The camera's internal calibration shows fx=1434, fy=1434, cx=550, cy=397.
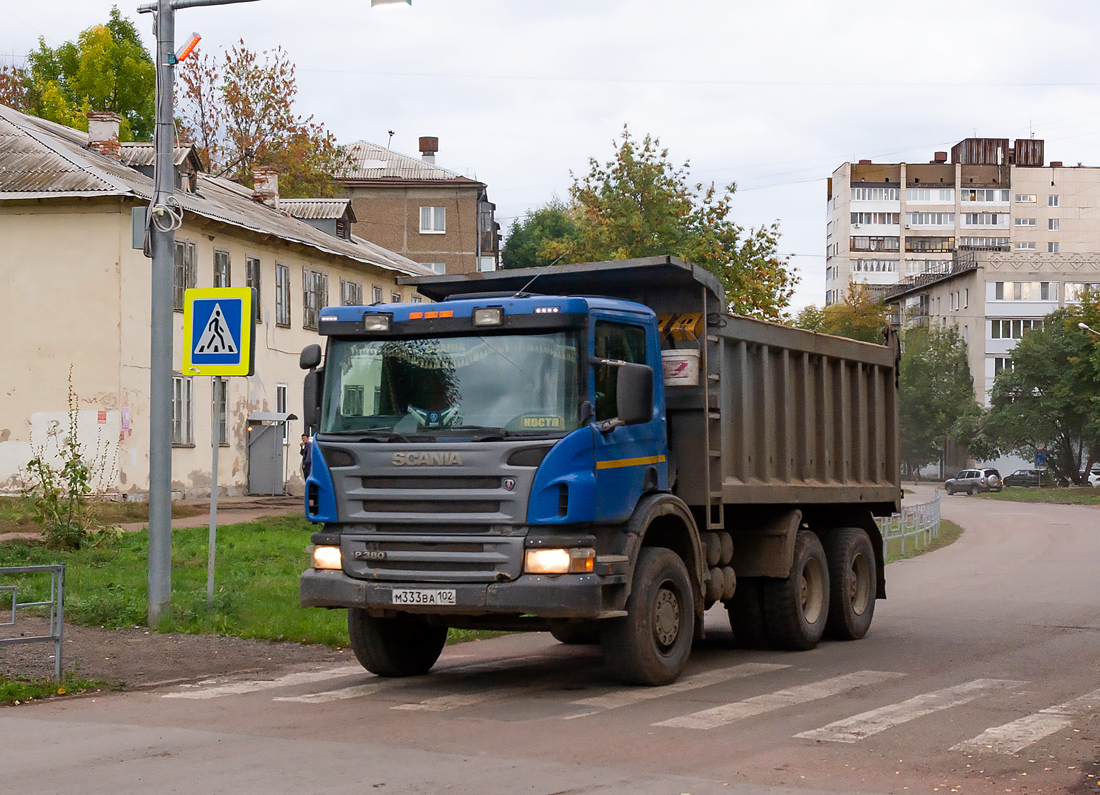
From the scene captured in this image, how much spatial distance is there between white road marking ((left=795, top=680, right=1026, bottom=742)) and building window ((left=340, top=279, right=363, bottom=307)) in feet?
112

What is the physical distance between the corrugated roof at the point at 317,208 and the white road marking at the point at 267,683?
1511 inches

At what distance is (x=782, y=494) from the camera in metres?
12.6

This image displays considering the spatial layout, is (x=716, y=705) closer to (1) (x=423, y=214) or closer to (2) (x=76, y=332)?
(2) (x=76, y=332)

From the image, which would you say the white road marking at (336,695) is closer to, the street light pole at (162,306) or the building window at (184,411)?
the street light pole at (162,306)

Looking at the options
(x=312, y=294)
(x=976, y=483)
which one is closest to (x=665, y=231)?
(x=312, y=294)

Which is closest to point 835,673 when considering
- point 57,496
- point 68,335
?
point 57,496

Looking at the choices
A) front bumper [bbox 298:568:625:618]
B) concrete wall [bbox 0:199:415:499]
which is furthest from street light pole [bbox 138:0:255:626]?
concrete wall [bbox 0:199:415:499]

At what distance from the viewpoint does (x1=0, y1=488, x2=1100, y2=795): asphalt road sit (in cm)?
708

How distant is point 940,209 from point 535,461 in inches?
5064

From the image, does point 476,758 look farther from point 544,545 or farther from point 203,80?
point 203,80

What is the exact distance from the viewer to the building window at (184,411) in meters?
32.9

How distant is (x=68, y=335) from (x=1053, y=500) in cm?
4537

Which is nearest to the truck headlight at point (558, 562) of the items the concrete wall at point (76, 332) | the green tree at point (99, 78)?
the concrete wall at point (76, 332)

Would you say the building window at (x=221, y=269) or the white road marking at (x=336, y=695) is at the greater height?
the building window at (x=221, y=269)
